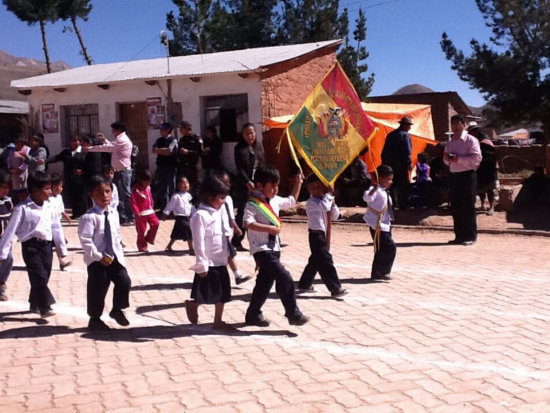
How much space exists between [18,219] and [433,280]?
4.49 metres

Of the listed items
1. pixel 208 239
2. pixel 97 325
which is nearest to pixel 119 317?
pixel 97 325

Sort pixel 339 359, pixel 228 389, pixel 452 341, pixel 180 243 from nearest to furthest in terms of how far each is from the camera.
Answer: pixel 228 389
pixel 339 359
pixel 452 341
pixel 180 243

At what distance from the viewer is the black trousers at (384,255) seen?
8141 mm

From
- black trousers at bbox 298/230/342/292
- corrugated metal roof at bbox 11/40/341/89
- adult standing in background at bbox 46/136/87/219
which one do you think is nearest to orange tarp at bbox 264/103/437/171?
corrugated metal roof at bbox 11/40/341/89

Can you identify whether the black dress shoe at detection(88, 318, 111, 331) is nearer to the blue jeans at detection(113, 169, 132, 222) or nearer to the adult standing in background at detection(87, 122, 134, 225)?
the adult standing in background at detection(87, 122, 134, 225)

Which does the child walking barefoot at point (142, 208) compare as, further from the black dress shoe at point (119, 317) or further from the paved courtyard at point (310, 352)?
the black dress shoe at point (119, 317)

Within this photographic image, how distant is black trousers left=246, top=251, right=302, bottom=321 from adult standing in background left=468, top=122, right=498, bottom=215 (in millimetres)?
7657

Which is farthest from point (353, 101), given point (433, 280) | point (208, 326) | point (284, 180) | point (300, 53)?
point (300, 53)

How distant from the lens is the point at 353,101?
833cm

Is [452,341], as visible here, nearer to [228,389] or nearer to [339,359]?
[339,359]

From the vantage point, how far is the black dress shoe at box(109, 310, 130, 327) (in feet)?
20.5

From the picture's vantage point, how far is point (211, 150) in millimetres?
14727

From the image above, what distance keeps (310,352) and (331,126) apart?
139 inches

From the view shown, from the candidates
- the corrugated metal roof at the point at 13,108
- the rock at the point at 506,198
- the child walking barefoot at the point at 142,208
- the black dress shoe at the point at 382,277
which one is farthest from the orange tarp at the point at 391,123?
Result: the corrugated metal roof at the point at 13,108
